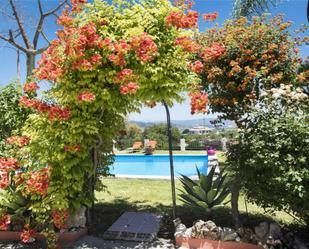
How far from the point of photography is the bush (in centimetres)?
536

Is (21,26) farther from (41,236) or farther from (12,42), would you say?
(41,236)

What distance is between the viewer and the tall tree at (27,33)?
613 inches

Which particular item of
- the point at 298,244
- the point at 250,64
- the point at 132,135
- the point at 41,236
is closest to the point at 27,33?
the point at 41,236

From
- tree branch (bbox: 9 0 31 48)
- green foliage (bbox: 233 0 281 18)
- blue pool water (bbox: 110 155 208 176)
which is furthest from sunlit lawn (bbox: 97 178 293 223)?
tree branch (bbox: 9 0 31 48)

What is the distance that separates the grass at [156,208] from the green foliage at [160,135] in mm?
14284

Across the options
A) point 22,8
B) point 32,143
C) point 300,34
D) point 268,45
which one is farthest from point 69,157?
point 22,8

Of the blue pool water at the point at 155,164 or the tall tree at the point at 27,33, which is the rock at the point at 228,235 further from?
the tall tree at the point at 27,33

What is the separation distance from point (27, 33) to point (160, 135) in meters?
15.4

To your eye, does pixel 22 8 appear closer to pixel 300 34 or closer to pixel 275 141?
pixel 300 34

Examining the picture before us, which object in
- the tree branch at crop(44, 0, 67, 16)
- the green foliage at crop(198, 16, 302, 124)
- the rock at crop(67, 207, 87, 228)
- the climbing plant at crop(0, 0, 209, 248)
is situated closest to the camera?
the climbing plant at crop(0, 0, 209, 248)

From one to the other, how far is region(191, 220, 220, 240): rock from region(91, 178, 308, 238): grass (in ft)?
3.08

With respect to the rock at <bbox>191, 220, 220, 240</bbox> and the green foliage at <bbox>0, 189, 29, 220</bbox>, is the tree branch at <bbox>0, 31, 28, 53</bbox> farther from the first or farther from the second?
the rock at <bbox>191, 220, 220, 240</bbox>

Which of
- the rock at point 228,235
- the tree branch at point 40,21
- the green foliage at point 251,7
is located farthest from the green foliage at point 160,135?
the rock at point 228,235

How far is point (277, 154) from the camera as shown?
5406mm
